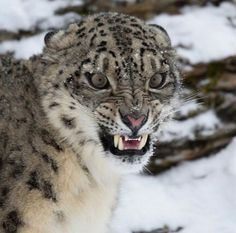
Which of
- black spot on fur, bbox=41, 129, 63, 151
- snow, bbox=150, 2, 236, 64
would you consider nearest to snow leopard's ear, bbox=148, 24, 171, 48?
black spot on fur, bbox=41, 129, 63, 151

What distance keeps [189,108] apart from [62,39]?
3015 mm

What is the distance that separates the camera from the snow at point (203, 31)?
308 inches

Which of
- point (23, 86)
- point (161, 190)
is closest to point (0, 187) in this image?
point (23, 86)

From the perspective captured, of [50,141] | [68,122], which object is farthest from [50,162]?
[68,122]

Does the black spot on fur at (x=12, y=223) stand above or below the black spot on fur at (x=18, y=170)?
below

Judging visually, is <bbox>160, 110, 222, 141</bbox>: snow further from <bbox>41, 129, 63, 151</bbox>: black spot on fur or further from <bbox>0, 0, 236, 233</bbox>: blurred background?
<bbox>41, 129, 63, 151</bbox>: black spot on fur

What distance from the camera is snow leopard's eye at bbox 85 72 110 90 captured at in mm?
4508

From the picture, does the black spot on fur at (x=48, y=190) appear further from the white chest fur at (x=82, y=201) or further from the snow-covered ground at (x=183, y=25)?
the snow-covered ground at (x=183, y=25)

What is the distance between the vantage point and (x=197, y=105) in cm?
763

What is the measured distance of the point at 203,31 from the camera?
8148 millimetres

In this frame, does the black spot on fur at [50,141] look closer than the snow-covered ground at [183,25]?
Yes

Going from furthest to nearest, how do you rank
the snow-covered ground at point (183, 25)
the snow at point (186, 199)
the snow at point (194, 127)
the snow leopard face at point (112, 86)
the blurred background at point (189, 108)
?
the snow-covered ground at point (183, 25)
the snow at point (194, 127)
the blurred background at point (189, 108)
the snow at point (186, 199)
the snow leopard face at point (112, 86)

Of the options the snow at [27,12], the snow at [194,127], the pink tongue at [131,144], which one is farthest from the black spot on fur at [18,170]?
the snow at [27,12]

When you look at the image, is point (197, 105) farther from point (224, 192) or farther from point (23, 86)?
point (23, 86)
